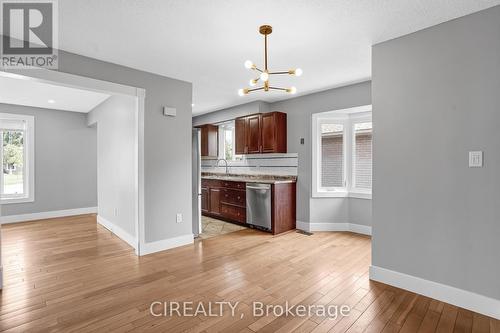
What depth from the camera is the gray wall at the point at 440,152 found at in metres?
2.22

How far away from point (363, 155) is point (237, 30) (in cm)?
330

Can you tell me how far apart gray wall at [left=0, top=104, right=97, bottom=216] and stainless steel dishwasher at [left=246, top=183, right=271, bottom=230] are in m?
4.40

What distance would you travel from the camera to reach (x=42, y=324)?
2090 millimetres

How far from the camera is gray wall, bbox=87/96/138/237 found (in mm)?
4062

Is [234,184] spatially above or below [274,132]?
below

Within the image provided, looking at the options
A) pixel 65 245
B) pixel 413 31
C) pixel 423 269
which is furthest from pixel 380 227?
pixel 65 245

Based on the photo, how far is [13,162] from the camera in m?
5.80

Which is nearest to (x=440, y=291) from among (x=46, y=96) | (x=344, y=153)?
(x=344, y=153)

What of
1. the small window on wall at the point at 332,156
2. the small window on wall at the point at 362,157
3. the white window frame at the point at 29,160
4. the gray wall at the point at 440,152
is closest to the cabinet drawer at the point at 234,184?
the small window on wall at the point at 332,156

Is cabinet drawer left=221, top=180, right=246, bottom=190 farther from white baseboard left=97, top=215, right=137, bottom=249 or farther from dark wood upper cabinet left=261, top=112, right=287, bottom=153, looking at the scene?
white baseboard left=97, top=215, right=137, bottom=249

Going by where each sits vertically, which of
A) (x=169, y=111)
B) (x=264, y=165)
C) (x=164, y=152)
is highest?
(x=169, y=111)

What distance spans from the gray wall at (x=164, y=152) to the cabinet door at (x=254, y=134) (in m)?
1.69

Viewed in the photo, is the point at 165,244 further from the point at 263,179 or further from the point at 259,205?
the point at 263,179

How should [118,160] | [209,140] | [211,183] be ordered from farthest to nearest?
[209,140] → [211,183] → [118,160]
